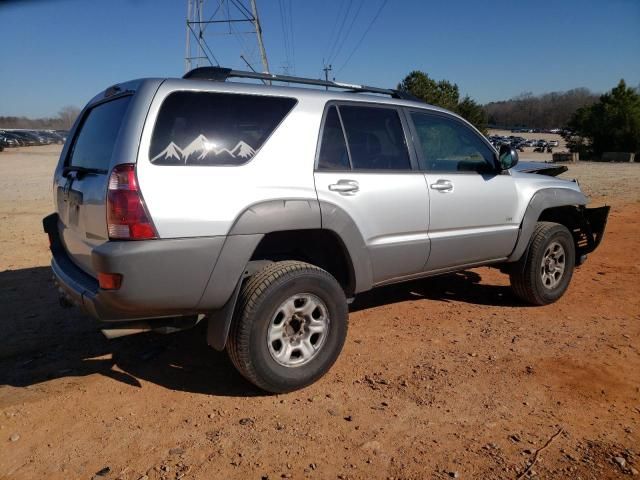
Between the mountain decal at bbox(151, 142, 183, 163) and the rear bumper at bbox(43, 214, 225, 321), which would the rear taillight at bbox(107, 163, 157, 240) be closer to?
the rear bumper at bbox(43, 214, 225, 321)

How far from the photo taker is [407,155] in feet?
13.2

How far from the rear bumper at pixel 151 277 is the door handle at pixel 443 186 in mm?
1911

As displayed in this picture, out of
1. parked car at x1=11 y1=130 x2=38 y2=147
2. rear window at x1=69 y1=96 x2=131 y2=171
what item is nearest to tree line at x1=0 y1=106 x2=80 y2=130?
parked car at x1=11 y1=130 x2=38 y2=147

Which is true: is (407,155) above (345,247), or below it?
above

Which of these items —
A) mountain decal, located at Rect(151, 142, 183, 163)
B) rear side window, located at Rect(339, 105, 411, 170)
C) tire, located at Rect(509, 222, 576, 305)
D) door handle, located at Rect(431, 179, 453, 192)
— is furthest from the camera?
tire, located at Rect(509, 222, 576, 305)

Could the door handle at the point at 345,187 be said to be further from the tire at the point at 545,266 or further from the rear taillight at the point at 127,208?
the tire at the point at 545,266

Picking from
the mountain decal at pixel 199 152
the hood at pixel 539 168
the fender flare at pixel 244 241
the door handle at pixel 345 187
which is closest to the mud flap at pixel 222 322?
the fender flare at pixel 244 241

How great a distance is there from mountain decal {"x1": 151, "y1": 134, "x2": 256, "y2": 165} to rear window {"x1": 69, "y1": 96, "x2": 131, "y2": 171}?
1.17ft

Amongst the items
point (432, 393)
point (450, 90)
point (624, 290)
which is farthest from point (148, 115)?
point (450, 90)

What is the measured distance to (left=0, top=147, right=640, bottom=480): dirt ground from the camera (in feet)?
8.57

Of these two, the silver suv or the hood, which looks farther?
the hood

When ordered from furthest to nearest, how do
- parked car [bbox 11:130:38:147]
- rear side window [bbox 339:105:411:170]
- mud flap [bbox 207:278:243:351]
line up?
parked car [bbox 11:130:38:147] < rear side window [bbox 339:105:411:170] < mud flap [bbox 207:278:243:351]

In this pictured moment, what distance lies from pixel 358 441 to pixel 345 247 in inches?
50.6

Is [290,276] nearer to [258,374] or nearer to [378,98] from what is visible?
[258,374]
